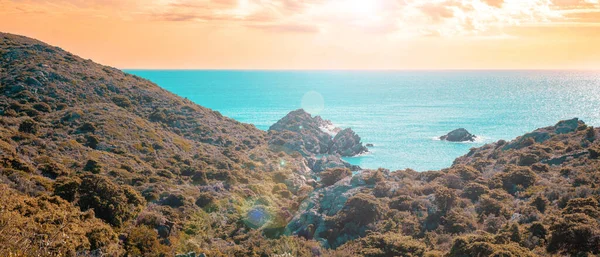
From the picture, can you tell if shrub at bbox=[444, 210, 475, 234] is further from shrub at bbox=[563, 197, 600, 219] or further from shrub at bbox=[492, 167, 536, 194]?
shrub at bbox=[492, 167, 536, 194]

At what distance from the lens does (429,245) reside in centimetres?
3147

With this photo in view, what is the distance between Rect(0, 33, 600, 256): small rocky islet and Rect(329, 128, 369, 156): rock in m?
21.2

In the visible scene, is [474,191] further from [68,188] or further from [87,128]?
[87,128]

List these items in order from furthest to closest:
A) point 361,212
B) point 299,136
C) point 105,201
Result: point 299,136
point 361,212
point 105,201

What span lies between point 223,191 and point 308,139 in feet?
162

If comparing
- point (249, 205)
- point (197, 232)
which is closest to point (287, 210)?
point (249, 205)

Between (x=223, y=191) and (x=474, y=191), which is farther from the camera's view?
(x=223, y=191)

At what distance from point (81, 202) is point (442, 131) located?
396 feet

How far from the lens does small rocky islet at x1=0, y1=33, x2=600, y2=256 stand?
1024 inches

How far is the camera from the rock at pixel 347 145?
103 meters

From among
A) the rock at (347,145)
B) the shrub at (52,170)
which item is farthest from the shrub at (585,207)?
the rock at (347,145)

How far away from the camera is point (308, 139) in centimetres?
9831

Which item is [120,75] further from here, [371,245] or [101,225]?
[371,245]

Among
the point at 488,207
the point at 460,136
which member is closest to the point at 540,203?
the point at 488,207
